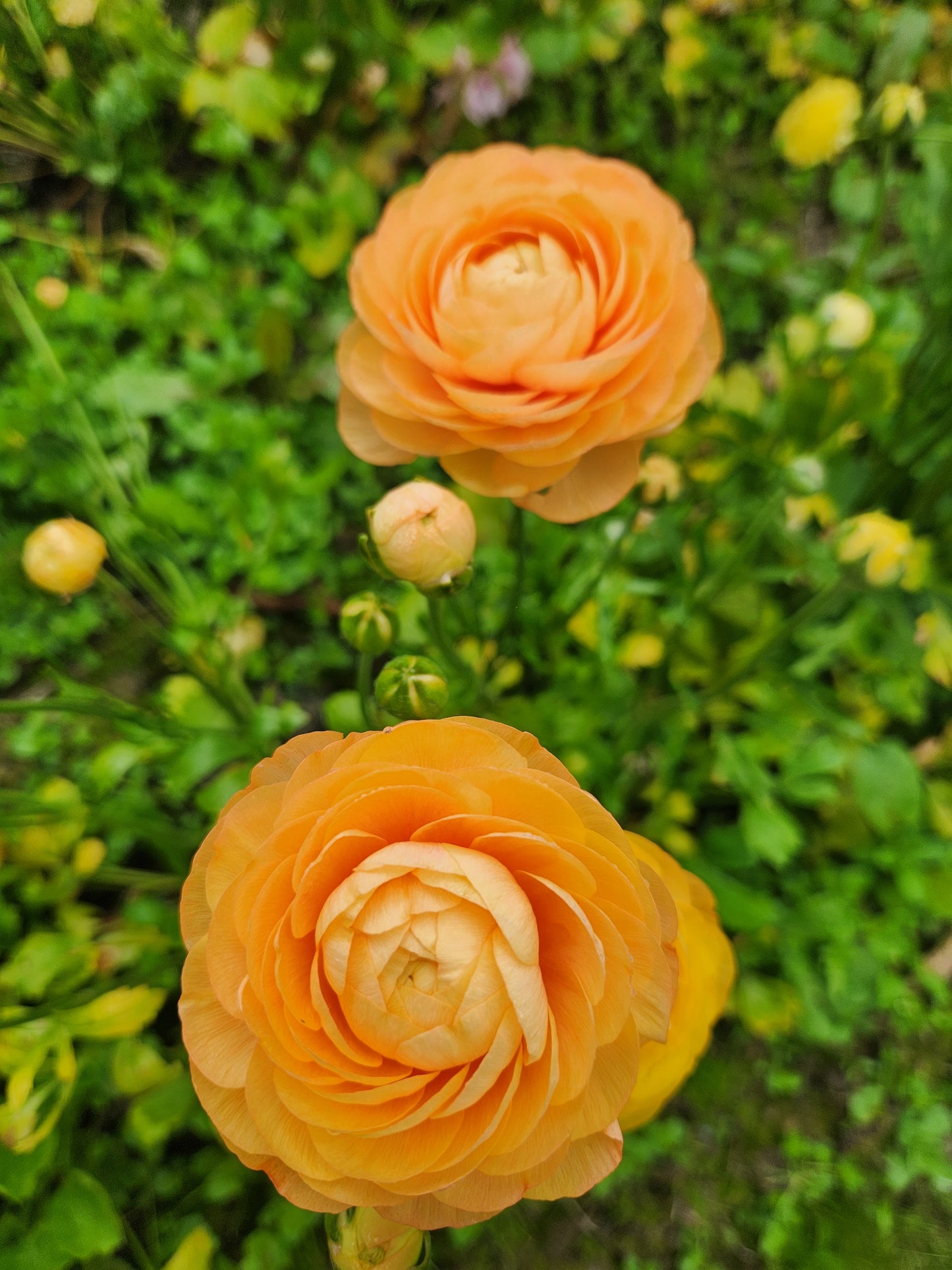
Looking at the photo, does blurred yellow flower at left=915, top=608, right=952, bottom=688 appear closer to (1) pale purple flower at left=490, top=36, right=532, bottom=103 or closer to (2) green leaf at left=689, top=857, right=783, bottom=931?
(2) green leaf at left=689, top=857, right=783, bottom=931

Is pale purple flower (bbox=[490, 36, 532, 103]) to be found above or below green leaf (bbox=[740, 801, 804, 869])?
above

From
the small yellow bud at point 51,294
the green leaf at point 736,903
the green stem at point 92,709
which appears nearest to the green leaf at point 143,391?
the small yellow bud at point 51,294

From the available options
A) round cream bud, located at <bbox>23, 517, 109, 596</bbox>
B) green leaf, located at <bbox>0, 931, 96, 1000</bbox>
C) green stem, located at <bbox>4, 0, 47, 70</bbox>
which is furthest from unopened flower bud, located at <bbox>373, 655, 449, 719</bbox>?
green stem, located at <bbox>4, 0, 47, 70</bbox>

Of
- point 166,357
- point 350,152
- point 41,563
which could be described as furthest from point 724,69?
point 41,563

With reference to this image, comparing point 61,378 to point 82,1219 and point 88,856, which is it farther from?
point 82,1219

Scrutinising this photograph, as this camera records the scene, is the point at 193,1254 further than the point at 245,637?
No

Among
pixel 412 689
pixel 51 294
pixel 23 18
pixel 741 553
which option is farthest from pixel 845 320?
pixel 51 294

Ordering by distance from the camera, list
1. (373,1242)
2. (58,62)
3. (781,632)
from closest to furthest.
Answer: (373,1242)
(781,632)
(58,62)
